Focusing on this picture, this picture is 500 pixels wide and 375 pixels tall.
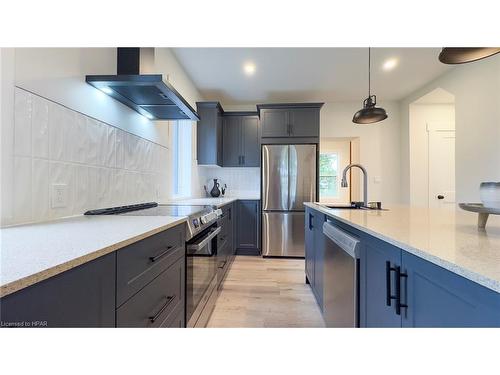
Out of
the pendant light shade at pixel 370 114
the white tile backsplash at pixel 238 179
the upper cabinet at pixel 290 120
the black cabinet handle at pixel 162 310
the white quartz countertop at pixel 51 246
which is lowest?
the black cabinet handle at pixel 162 310

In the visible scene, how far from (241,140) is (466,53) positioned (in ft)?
10.9

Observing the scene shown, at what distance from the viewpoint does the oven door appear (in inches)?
57.1

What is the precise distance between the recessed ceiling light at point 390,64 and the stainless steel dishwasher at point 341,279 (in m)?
2.67

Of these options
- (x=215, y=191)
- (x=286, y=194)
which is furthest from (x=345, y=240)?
(x=215, y=191)

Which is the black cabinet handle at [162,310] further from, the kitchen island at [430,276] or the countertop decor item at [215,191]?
the countertop decor item at [215,191]

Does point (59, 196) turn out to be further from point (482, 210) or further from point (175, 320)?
point (482, 210)

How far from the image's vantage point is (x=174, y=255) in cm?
123

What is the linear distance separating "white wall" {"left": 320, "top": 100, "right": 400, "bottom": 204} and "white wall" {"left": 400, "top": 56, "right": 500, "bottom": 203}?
104cm

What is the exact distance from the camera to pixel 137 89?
1550 mm

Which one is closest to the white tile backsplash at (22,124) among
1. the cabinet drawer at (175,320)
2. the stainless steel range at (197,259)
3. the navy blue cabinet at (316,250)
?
the stainless steel range at (197,259)

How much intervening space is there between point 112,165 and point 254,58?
87.6 inches

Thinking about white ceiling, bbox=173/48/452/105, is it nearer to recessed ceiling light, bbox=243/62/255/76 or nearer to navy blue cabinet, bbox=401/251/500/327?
recessed ceiling light, bbox=243/62/255/76

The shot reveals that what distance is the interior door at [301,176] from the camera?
367 centimetres
